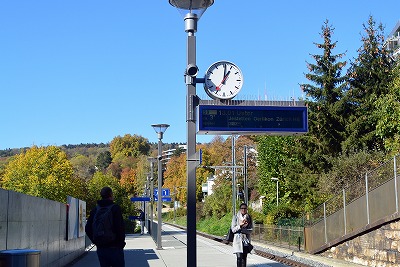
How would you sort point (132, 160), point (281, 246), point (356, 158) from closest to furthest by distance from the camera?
point (281, 246), point (356, 158), point (132, 160)

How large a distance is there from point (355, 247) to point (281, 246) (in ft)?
41.2

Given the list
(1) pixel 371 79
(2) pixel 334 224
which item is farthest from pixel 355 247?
(1) pixel 371 79

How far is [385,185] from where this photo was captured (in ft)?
60.0

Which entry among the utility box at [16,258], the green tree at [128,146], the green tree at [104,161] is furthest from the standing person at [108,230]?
the green tree at [104,161]

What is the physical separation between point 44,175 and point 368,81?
1827 inches

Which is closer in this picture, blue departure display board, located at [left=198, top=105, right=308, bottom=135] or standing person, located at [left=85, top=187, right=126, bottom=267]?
standing person, located at [left=85, top=187, right=126, bottom=267]

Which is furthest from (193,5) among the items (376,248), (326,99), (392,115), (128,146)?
(128,146)

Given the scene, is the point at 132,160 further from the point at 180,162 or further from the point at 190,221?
the point at 190,221

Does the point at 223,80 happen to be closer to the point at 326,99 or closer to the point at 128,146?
the point at 326,99

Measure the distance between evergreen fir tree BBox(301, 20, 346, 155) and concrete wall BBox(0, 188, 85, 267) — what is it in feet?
85.3

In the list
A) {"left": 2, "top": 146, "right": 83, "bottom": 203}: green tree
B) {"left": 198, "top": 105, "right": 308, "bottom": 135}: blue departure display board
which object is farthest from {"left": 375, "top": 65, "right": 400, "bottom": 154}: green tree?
{"left": 2, "top": 146, "right": 83, "bottom": 203}: green tree

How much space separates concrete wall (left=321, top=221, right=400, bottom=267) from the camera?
56.2 ft

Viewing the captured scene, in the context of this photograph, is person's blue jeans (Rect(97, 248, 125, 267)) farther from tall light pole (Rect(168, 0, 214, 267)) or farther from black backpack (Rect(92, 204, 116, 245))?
tall light pole (Rect(168, 0, 214, 267))

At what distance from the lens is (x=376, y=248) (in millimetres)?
18406
